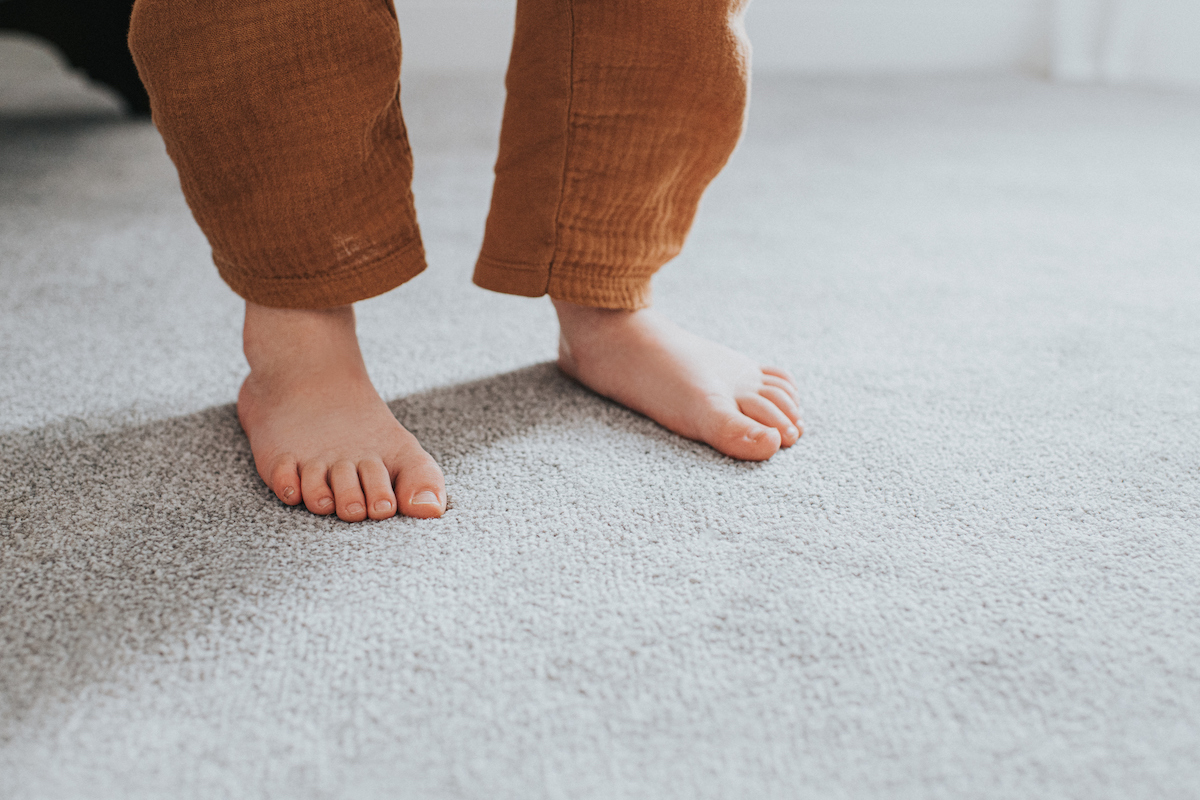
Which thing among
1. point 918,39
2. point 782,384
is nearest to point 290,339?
point 782,384

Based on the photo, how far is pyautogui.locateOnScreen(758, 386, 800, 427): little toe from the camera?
636 mm

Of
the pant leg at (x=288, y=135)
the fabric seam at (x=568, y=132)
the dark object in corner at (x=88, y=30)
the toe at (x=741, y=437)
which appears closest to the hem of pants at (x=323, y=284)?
the pant leg at (x=288, y=135)

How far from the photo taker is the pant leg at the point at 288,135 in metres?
0.52

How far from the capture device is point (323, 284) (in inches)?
23.1

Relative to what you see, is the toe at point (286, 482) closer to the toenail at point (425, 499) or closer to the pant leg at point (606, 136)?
the toenail at point (425, 499)

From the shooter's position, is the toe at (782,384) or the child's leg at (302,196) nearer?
the child's leg at (302,196)

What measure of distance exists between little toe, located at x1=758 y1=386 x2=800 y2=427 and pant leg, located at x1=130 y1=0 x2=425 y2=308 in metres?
0.29

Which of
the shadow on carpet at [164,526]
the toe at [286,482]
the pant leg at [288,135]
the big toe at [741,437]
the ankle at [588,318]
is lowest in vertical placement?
the shadow on carpet at [164,526]

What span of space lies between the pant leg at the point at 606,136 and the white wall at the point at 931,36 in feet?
Result: 6.03

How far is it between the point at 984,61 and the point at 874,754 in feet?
8.61

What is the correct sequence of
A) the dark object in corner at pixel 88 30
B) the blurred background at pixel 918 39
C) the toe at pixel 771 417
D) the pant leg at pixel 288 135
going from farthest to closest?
the blurred background at pixel 918 39, the dark object in corner at pixel 88 30, the toe at pixel 771 417, the pant leg at pixel 288 135

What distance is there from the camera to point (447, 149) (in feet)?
4.75

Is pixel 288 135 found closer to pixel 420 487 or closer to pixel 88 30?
pixel 420 487

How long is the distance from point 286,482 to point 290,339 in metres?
0.13
